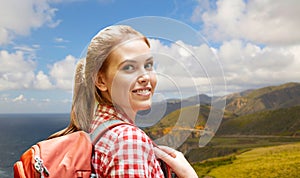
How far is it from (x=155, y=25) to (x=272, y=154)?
30751 mm

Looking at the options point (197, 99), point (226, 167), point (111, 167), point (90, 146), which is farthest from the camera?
point (226, 167)

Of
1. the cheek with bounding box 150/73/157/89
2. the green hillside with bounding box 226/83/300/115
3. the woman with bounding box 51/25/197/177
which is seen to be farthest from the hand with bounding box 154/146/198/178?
the green hillside with bounding box 226/83/300/115

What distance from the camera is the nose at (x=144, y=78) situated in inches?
54.2

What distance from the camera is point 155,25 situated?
145 centimetres

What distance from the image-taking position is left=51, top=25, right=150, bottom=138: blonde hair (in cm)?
137

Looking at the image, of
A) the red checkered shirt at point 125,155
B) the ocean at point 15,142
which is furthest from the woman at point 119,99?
the ocean at point 15,142

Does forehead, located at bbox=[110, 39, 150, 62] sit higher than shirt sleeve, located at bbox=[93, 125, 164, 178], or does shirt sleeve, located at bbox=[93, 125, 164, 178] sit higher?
forehead, located at bbox=[110, 39, 150, 62]

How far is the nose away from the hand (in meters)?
0.28

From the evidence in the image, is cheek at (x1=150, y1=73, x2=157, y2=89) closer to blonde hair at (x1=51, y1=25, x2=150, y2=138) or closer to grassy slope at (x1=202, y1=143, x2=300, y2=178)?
blonde hair at (x1=51, y1=25, x2=150, y2=138)

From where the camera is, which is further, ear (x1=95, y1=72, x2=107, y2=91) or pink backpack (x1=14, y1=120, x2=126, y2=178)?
ear (x1=95, y1=72, x2=107, y2=91)

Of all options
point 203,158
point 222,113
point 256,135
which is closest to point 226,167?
point 203,158

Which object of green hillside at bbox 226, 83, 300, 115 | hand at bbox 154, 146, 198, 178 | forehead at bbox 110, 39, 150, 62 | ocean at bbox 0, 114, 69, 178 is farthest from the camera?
green hillside at bbox 226, 83, 300, 115

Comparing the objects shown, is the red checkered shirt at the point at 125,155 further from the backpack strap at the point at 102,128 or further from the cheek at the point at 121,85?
the cheek at the point at 121,85

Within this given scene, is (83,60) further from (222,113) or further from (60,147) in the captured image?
(222,113)
